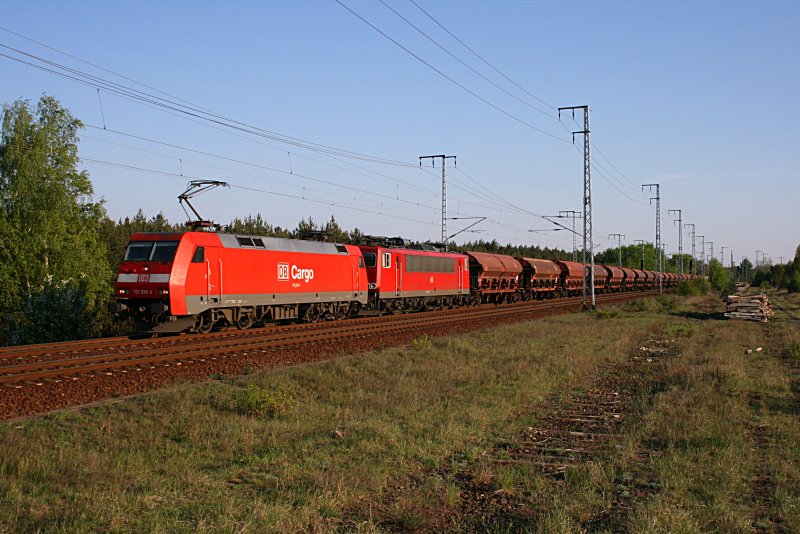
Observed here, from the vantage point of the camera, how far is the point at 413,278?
36.4 metres

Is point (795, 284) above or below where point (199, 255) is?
below

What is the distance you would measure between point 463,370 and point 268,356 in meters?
5.43

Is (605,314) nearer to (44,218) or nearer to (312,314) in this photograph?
(312,314)

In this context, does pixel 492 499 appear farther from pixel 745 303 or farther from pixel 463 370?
pixel 745 303

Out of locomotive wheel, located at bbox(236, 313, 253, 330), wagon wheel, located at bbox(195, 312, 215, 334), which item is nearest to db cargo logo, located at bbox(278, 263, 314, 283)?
locomotive wheel, located at bbox(236, 313, 253, 330)

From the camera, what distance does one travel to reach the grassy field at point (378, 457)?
20.3 ft

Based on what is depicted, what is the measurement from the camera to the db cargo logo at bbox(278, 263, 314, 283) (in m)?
25.6

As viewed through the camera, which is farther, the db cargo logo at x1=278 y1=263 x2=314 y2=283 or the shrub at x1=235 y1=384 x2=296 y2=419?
the db cargo logo at x1=278 y1=263 x2=314 y2=283

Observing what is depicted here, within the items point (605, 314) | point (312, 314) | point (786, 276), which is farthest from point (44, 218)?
point (786, 276)

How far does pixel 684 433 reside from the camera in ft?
31.8

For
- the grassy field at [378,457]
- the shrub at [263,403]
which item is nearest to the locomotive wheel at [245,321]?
the grassy field at [378,457]

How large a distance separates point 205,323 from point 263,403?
13058 millimetres

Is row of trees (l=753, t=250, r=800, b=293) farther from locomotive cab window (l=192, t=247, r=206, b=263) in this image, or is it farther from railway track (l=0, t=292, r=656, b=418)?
locomotive cab window (l=192, t=247, r=206, b=263)

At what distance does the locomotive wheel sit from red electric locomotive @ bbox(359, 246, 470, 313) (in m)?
9.23
